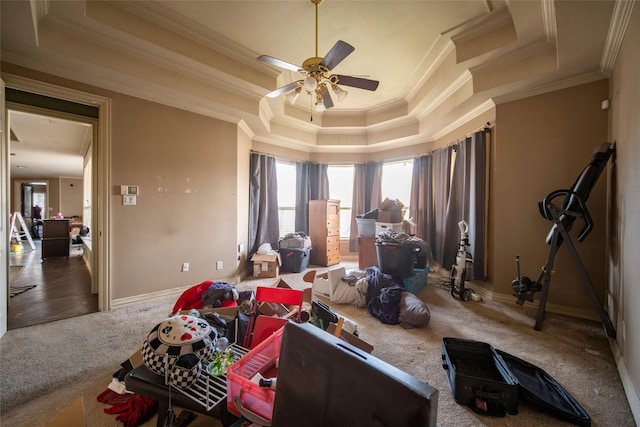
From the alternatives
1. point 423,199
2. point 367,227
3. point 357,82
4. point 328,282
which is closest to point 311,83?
point 357,82

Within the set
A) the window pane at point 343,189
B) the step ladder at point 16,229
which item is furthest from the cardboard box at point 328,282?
the step ladder at point 16,229

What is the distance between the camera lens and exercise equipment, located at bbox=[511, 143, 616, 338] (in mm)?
2189

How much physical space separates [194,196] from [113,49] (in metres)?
1.74

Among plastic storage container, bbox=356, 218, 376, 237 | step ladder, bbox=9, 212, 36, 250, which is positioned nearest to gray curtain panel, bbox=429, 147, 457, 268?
plastic storage container, bbox=356, 218, 376, 237

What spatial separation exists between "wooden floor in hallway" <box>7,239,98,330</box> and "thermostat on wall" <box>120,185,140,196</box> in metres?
1.34

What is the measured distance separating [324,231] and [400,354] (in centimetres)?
307

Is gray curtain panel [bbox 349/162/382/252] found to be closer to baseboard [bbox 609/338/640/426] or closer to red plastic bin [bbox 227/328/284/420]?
baseboard [bbox 609/338/640/426]

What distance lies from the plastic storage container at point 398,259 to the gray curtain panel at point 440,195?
4.17ft

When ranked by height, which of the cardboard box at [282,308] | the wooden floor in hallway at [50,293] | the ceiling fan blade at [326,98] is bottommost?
the wooden floor in hallway at [50,293]

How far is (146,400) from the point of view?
146cm

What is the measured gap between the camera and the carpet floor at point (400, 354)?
4.84 ft

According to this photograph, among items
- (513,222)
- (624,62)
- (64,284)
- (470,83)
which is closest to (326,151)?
(470,83)

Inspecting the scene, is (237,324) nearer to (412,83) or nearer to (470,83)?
(470,83)

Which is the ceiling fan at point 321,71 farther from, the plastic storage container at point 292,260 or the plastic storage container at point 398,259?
the plastic storage container at point 292,260
